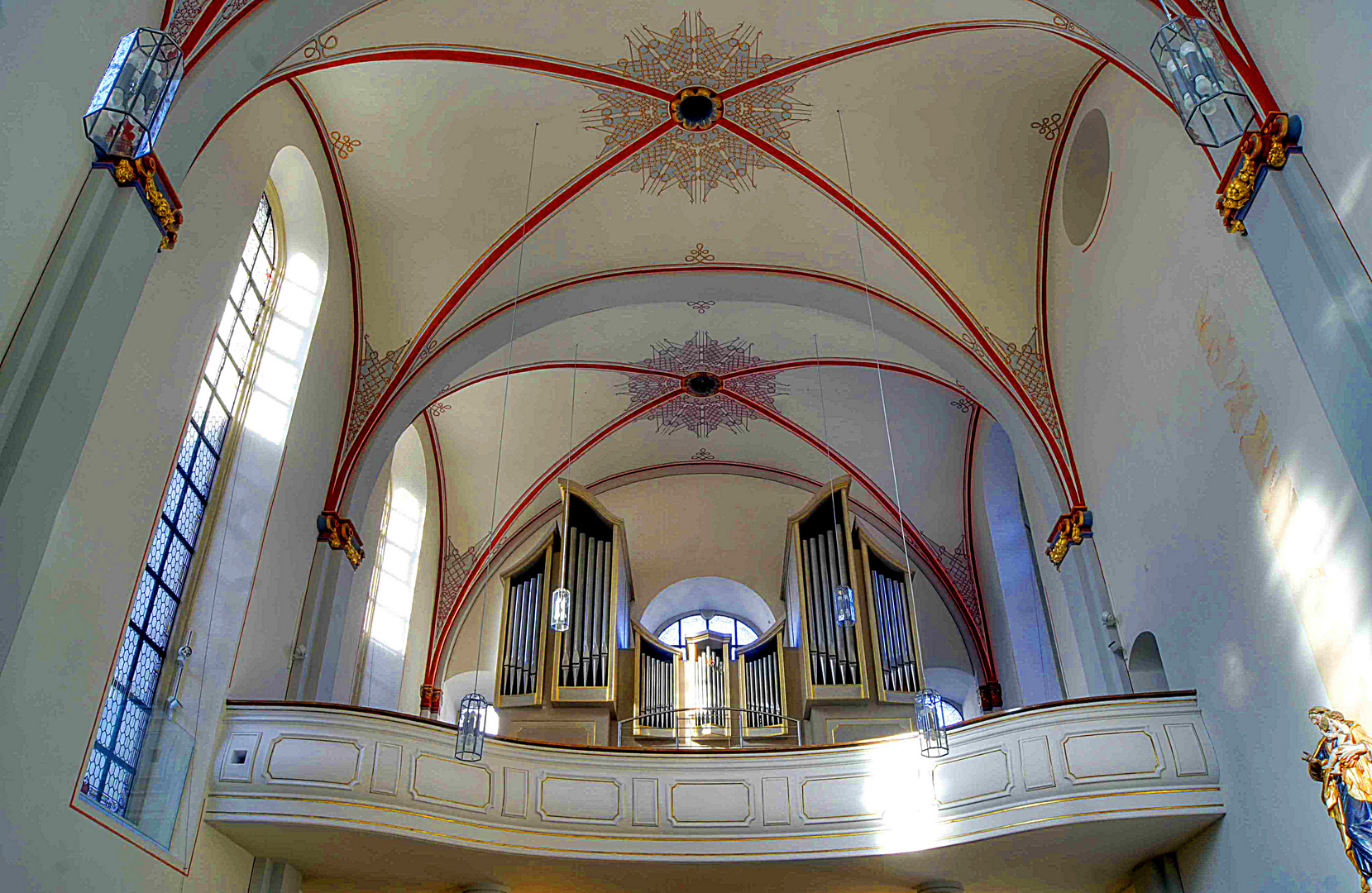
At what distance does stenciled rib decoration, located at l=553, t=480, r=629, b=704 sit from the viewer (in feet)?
41.4

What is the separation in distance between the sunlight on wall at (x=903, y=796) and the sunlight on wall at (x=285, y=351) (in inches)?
247

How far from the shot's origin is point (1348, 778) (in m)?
6.04

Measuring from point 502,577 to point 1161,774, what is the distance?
8.29 m

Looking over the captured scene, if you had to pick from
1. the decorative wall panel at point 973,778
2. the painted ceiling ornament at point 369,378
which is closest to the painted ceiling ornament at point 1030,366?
the decorative wall panel at point 973,778

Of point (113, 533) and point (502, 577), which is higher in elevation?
point (502, 577)

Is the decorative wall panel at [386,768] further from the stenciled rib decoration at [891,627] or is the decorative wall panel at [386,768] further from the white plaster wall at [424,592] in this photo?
the stenciled rib decoration at [891,627]

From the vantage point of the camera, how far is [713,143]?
1146 cm

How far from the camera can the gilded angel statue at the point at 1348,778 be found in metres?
5.92

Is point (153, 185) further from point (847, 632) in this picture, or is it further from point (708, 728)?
point (708, 728)

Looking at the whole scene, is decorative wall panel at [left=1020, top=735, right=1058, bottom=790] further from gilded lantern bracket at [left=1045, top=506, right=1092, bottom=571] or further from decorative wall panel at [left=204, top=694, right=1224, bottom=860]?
gilded lantern bracket at [left=1045, top=506, right=1092, bottom=571]

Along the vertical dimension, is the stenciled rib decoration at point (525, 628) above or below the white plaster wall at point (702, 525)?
below

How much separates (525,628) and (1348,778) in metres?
9.14

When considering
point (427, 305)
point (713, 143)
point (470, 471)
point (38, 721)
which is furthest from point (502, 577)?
point (38, 721)

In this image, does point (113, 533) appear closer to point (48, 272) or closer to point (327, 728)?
point (48, 272)
